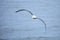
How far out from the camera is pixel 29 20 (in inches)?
94.2

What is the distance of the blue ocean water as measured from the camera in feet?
7.70

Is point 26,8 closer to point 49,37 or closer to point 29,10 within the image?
point 29,10

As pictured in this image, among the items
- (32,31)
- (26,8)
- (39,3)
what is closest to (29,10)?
(26,8)

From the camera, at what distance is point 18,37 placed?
234 centimetres

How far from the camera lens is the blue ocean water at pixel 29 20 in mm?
2346

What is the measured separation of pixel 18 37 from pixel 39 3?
78 centimetres

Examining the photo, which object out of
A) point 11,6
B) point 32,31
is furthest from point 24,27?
point 11,6

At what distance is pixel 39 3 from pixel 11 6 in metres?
→ 0.56

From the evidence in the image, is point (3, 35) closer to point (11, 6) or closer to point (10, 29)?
point (10, 29)

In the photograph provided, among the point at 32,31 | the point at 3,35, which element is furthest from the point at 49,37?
the point at 3,35

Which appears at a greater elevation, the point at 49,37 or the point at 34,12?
the point at 34,12

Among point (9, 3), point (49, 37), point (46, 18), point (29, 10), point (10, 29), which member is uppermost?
point (9, 3)

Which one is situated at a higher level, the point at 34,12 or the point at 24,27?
the point at 34,12

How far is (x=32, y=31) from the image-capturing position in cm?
235
